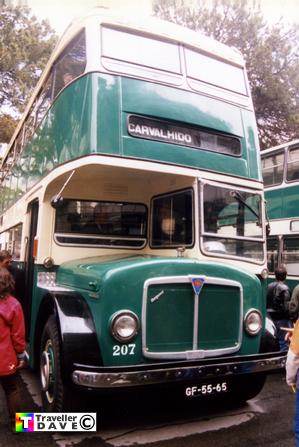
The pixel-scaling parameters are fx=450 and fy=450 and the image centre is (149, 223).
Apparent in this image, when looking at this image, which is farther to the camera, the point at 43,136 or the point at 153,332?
the point at 43,136

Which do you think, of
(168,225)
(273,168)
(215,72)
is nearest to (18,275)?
(168,225)

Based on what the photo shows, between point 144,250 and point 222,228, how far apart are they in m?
1.20

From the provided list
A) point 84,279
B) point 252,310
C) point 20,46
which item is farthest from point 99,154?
point 20,46

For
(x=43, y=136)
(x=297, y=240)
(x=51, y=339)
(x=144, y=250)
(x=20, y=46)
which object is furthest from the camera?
(x=20, y=46)

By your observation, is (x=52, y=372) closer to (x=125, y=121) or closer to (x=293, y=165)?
(x=125, y=121)

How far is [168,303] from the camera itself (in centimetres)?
398

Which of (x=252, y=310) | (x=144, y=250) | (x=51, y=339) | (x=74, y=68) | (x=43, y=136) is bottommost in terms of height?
(x=51, y=339)

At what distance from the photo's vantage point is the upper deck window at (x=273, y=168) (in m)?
10.1

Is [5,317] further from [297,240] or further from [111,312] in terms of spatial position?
[297,240]

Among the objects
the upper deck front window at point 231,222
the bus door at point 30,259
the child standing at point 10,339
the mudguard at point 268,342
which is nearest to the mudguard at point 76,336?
the child standing at point 10,339

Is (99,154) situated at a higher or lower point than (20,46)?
lower

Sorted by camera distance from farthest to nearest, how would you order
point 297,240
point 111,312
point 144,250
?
point 297,240 < point 144,250 < point 111,312

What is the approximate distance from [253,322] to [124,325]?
4.49ft

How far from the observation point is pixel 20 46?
59.1ft
